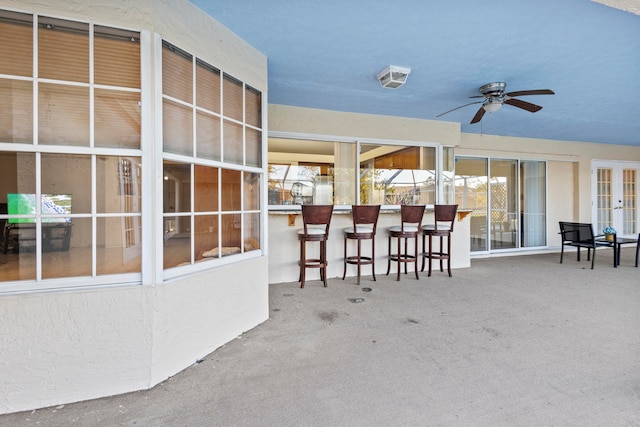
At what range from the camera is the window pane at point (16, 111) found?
168 cm

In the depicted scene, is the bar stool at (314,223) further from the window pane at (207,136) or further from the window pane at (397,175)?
the window pane at (207,136)

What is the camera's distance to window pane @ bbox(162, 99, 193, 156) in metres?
2.05

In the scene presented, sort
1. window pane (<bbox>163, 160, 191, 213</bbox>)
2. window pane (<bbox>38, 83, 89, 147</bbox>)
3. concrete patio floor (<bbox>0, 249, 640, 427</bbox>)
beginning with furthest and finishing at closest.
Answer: window pane (<bbox>163, 160, 191, 213</bbox>) < window pane (<bbox>38, 83, 89, 147</bbox>) < concrete patio floor (<bbox>0, 249, 640, 427</bbox>)

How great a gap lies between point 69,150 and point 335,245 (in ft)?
11.6

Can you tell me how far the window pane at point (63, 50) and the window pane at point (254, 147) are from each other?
4.22ft

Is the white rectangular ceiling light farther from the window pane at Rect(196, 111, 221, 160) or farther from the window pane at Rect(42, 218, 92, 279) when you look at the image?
the window pane at Rect(42, 218, 92, 279)

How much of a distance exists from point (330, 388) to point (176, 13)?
265cm

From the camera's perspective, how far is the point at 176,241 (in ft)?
7.00

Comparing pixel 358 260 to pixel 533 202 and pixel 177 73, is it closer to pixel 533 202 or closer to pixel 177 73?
pixel 177 73

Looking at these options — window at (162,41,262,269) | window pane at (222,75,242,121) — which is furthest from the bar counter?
window pane at (222,75,242,121)

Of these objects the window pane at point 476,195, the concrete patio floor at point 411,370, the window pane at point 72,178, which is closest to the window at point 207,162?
the window pane at point 72,178

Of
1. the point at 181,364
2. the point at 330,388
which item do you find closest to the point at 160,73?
the point at 181,364

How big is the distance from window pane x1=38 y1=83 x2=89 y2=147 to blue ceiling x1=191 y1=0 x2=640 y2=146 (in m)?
1.07

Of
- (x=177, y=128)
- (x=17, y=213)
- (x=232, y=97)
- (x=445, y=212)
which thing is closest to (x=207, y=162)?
(x=177, y=128)
